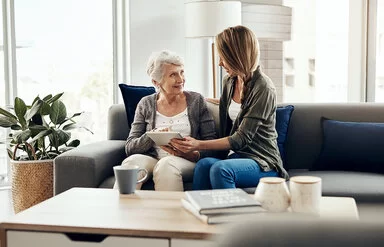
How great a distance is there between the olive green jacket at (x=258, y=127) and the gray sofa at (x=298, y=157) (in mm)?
205

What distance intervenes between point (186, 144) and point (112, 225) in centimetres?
110

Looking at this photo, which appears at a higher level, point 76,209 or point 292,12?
point 292,12

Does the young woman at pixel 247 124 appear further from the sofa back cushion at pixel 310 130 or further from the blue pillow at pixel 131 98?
the blue pillow at pixel 131 98

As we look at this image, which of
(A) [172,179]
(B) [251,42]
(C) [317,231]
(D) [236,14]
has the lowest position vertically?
(A) [172,179]

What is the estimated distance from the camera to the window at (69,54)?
4.51 m

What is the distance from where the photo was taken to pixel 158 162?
282 centimetres

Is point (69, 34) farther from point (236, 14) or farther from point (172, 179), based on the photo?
point (172, 179)

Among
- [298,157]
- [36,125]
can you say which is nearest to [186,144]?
[298,157]

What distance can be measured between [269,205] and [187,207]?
290 mm

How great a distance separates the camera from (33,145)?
11.7 ft

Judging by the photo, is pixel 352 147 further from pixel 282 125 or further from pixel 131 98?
pixel 131 98

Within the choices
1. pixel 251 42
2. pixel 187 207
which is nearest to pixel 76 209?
pixel 187 207

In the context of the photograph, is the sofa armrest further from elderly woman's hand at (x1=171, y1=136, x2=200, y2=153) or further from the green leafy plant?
the green leafy plant

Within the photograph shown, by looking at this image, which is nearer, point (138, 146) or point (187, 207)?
point (187, 207)
